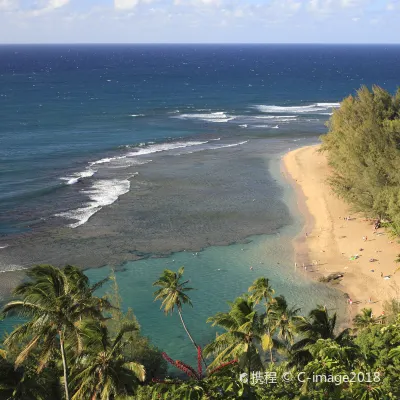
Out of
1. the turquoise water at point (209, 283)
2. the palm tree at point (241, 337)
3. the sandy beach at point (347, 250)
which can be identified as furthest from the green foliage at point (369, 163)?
the palm tree at point (241, 337)

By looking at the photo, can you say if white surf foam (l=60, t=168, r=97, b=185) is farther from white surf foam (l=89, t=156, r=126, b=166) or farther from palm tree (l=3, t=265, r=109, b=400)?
palm tree (l=3, t=265, r=109, b=400)

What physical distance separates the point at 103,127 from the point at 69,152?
20.7 m

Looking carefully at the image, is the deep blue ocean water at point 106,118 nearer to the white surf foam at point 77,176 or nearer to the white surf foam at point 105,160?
the white surf foam at point 77,176

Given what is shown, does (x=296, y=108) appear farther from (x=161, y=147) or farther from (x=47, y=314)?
(x=47, y=314)

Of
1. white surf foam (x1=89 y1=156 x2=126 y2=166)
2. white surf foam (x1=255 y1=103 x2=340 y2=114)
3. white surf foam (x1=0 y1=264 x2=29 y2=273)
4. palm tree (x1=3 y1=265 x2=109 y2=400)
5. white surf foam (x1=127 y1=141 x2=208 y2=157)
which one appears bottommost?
white surf foam (x1=0 y1=264 x2=29 y2=273)

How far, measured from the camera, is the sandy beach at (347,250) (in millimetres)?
39812

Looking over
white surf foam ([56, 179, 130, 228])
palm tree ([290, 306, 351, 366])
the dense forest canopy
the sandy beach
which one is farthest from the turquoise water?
white surf foam ([56, 179, 130, 228])

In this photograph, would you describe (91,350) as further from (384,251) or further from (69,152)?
(69,152)

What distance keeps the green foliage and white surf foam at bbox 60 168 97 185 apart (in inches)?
1325

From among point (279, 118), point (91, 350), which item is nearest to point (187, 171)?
point (279, 118)

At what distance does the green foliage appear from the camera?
47469 mm

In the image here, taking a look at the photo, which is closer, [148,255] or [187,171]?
[148,255]

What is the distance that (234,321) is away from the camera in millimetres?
21156

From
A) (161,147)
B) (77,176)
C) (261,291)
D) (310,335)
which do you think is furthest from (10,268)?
(161,147)
